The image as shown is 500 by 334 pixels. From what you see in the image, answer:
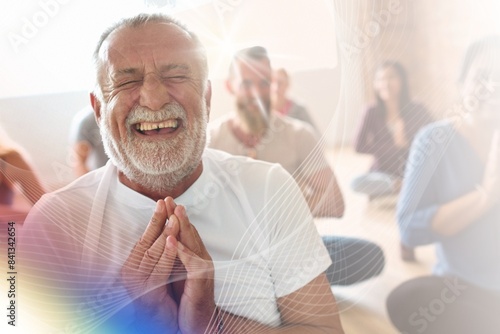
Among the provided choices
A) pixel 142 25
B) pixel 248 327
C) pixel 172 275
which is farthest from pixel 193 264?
pixel 142 25

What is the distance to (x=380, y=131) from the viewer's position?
0.73 metres

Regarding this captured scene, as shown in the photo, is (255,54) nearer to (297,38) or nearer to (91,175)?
(297,38)

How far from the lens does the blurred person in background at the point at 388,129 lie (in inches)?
28.5

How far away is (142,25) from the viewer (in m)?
0.66

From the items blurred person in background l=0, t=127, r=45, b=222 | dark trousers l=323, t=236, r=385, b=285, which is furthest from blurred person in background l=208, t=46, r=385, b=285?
blurred person in background l=0, t=127, r=45, b=222

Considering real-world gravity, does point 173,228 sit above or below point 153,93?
below

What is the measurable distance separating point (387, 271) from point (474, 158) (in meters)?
0.24

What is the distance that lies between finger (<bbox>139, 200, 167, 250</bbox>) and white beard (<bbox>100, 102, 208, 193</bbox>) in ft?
0.12

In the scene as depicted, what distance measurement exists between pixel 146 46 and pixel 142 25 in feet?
0.11

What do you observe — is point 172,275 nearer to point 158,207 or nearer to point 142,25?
point 158,207

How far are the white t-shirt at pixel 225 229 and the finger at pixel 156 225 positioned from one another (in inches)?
1.4

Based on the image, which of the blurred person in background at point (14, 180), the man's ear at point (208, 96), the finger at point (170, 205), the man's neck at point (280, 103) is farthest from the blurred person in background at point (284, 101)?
the blurred person in background at point (14, 180)

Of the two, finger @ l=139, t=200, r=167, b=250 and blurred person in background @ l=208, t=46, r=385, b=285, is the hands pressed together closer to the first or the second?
finger @ l=139, t=200, r=167, b=250

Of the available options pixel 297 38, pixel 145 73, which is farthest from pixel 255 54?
pixel 145 73
